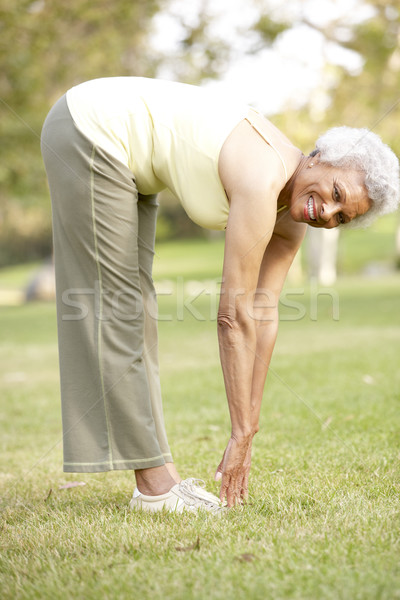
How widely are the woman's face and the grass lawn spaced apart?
1013 millimetres

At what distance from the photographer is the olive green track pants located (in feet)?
7.93

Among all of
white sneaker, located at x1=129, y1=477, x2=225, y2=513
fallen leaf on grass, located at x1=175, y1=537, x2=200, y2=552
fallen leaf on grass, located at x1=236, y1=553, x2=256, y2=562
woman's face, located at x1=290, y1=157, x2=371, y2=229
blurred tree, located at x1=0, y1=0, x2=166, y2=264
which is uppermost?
blurred tree, located at x1=0, y1=0, x2=166, y2=264

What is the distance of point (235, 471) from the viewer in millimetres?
2383

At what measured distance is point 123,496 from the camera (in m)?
2.83

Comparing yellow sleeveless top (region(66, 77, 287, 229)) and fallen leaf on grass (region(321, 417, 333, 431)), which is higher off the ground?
yellow sleeveless top (region(66, 77, 287, 229))

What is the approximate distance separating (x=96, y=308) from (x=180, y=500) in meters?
0.76

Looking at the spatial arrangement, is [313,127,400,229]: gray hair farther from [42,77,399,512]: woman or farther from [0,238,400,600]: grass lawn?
[0,238,400,600]: grass lawn

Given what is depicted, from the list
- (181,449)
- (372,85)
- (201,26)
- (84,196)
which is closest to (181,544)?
(84,196)

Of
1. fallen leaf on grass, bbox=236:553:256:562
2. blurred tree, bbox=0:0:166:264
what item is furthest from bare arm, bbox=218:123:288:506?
blurred tree, bbox=0:0:166:264

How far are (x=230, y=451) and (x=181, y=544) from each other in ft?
1.24

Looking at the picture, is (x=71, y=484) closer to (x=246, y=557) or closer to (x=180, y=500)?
(x=180, y=500)

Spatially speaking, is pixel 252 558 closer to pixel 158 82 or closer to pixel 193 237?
pixel 158 82

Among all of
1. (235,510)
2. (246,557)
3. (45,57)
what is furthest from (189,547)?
(45,57)

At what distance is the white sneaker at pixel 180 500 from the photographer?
247 centimetres
